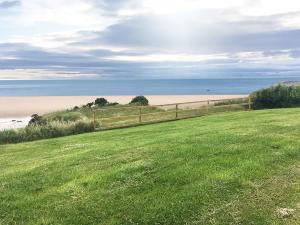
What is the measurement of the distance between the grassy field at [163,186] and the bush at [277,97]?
22.0 m

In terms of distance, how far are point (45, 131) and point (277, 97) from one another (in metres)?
17.6

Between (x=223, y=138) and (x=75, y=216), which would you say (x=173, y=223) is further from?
(x=223, y=138)

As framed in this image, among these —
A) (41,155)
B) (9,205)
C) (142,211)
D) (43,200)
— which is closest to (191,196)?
(142,211)

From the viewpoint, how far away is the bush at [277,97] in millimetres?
34794

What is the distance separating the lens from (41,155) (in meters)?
15.6

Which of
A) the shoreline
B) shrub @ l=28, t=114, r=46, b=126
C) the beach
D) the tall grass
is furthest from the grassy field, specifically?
the shoreline

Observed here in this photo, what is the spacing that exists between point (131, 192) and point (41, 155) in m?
7.05

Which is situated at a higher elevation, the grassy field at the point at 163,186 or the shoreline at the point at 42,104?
the shoreline at the point at 42,104

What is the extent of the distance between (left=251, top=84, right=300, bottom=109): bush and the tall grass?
14.0 m

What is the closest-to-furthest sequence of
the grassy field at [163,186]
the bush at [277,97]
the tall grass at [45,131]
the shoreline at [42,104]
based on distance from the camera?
the grassy field at [163,186]
the tall grass at [45,131]
the bush at [277,97]
the shoreline at [42,104]

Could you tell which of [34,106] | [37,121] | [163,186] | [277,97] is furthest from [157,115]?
[34,106]

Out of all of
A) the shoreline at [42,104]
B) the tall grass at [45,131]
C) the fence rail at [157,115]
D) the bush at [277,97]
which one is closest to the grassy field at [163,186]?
the tall grass at [45,131]

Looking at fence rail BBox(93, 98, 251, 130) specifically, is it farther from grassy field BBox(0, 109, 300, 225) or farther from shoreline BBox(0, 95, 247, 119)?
shoreline BBox(0, 95, 247, 119)

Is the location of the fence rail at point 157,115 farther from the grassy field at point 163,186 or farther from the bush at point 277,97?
the grassy field at point 163,186
